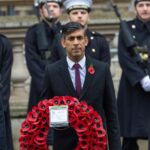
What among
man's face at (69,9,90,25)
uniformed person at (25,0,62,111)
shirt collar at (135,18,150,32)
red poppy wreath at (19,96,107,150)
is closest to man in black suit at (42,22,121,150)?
red poppy wreath at (19,96,107,150)

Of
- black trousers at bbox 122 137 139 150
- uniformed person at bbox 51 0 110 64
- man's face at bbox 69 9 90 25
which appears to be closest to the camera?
man's face at bbox 69 9 90 25

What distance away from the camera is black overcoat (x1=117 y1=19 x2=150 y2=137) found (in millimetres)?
9758

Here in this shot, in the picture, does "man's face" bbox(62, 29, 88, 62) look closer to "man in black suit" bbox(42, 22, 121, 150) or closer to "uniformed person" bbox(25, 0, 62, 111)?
"man in black suit" bbox(42, 22, 121, 150)

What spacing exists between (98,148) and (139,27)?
302 centimetres

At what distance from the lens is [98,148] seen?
7129 mm

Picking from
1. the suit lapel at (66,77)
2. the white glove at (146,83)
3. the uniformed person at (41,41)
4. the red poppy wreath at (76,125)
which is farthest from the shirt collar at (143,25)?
the red poppy wreath at (76,125)

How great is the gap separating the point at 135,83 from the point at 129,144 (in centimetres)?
71

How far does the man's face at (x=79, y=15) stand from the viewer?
9398 millimetres

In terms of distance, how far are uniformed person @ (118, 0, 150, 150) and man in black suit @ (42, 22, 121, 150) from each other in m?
2.14

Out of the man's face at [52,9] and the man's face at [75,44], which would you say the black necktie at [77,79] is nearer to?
the man's face at [75,44]

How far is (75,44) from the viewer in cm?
738

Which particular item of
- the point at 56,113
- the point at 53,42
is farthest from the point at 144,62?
the point at 56,113

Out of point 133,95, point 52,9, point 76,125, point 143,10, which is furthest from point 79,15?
point 76,125

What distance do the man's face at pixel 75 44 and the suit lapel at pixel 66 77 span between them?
0.30 feet
